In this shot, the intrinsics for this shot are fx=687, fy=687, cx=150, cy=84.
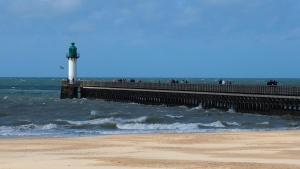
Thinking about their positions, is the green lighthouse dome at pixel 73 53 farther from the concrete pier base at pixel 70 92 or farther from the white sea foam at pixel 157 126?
the white sea foam at pixel 157 126

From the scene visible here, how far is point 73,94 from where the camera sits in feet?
276

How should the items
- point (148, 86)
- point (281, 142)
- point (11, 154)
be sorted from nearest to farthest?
point (11, 154) → point (281, 142) → point (148, 86)

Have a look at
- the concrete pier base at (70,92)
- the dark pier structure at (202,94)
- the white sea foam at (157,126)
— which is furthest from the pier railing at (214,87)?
the white sea foam at (157,126)

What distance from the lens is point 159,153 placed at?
71.1 ft

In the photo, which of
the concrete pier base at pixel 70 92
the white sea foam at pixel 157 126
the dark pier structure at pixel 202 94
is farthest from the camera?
the concrete pier base at pixel 70 92

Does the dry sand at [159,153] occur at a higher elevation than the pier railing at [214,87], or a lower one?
lower

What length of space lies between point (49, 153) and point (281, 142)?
8.92m

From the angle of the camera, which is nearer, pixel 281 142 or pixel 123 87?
pixel 281 142

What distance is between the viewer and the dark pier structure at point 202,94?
5003 centimetres

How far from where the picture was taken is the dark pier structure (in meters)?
50.0

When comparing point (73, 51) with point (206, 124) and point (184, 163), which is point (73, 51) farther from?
point (184, 163)

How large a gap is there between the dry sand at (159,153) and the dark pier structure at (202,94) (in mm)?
21018

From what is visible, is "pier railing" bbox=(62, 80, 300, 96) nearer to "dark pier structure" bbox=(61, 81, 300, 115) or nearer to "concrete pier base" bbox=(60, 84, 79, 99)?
"dark pier structure" bbox=(61, 81, 300, 115)

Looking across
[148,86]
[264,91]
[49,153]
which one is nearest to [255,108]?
[264,91]
